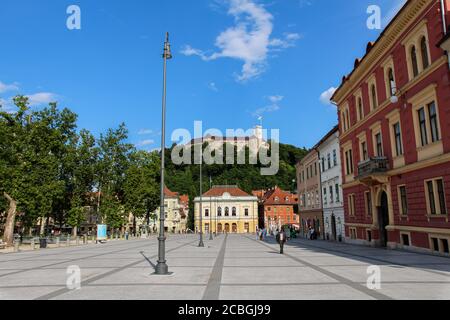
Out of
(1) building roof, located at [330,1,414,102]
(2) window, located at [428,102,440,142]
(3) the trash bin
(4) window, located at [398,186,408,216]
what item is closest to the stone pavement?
(2) window, located at [428,102,440,142]

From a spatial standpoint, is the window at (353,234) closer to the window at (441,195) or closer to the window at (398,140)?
the window at (398,140)

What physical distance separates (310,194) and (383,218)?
877 inches

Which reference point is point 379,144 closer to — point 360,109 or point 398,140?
point 398,140

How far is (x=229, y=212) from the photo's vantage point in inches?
3593

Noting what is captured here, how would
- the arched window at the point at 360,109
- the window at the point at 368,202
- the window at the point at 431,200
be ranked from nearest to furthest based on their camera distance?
the window at the point at 431,200, the window at the point at 368,202, the arched window at the point at 360,109

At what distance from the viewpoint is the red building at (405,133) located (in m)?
18.2

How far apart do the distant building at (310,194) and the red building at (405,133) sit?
12.6 meters

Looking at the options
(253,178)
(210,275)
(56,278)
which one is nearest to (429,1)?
(210,275)

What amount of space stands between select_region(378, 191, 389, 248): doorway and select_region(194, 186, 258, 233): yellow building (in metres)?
64.6

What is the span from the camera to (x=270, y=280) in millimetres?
11555

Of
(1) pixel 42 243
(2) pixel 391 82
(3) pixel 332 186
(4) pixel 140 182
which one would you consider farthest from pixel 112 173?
(2) pixel 391 82

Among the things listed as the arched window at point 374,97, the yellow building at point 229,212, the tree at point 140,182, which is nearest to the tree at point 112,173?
the tree at point 140,182

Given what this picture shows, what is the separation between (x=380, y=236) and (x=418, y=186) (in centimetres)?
687

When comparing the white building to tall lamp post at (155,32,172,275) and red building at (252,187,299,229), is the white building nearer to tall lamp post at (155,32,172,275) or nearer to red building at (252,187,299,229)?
tall lamp post at (155,32,172,275)
